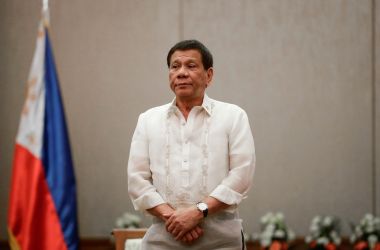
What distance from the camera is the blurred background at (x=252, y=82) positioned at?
17.4 ft

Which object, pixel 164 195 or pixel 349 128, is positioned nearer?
pixel 164 195

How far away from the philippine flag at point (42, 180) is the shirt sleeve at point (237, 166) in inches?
23.9

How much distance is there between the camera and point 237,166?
2.37 meters

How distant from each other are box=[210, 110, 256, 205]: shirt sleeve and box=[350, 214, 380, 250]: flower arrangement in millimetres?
2966

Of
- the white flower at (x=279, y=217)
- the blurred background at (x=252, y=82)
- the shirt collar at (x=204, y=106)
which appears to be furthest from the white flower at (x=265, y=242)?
the shirt collar at (x=204, y=106)

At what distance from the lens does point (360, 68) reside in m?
5.31

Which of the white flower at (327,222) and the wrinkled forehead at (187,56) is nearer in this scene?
the wrinkled forehead at (187,56)

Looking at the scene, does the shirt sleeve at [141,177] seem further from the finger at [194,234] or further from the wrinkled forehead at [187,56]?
the wrinkled forehead at [187,56]

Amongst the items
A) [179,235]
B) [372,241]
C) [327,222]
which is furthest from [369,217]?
[179,235]

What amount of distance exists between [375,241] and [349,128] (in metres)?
1.03

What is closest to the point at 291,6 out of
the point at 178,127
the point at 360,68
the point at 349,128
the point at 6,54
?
the point at 360,68

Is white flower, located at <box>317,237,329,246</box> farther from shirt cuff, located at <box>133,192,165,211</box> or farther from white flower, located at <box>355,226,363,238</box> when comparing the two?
shirt cuff, located at <box>133,192,165,211</box>

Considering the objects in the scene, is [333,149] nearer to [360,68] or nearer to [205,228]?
[360,68]

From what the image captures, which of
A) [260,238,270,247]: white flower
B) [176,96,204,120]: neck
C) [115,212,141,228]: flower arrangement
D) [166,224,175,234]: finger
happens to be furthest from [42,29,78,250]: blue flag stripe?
[260,238,270,247]: white flower
